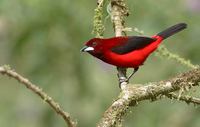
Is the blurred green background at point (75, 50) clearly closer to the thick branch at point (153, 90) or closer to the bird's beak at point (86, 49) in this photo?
the bird's beak at point (86, 49)

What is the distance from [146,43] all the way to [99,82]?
245 centimetres

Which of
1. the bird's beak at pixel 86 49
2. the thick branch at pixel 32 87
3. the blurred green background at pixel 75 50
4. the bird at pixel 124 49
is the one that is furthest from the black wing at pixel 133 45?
the thick branch at pixel 32 87

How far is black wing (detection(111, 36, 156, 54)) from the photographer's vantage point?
4031 millimetres

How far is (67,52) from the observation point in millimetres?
5180

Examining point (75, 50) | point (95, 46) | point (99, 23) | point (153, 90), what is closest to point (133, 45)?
point (95, 46)

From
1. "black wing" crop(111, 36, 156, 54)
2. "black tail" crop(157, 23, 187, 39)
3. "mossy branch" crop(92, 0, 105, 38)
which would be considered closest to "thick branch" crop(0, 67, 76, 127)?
"mossy branch" crop(92, 0, 105, 38)

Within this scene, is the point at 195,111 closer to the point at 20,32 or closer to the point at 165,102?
the point at 165,102

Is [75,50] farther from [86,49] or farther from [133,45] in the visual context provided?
[86,49]

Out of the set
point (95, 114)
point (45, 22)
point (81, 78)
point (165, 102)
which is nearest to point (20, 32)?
point (45, 22)

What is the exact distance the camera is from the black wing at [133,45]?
4031 millimetres

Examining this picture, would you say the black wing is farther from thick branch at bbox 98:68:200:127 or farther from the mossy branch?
thick branch at bbox 98:68:200:127

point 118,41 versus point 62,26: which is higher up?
point 62,26

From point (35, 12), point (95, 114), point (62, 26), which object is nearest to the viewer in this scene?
point (35, 12)

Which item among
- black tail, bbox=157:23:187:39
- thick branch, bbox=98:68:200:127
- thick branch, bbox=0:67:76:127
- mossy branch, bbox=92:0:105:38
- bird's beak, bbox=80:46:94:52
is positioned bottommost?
thick branch, bbox=0:67:76:127
